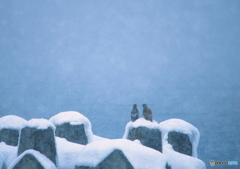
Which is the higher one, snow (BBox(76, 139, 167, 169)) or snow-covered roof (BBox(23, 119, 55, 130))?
snow-covered roof (BBox(23, 119, 55, 130))

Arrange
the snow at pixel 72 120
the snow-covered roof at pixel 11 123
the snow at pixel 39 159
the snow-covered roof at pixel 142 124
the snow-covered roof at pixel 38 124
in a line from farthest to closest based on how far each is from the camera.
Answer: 1. the snow at pixel 72 120
2. the snow-covered roof at pixel 11 123
3. the snow-covered roof at pixel 142 124
4. the snow-covered roof at pixel 38 124
5. the snow at pixel 39 159

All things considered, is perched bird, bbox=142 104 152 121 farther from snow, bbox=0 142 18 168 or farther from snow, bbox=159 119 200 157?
snow, bbox=0 142 18 168

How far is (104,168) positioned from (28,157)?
106 inches

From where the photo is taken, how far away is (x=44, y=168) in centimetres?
791

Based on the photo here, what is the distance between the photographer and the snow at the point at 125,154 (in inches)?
274

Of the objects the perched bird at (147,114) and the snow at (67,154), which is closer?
the snow at (67,154)

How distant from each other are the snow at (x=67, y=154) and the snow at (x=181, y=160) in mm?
3324

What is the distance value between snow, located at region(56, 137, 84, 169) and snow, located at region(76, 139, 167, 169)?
2196 millimetres

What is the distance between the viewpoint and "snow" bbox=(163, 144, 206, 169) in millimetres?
9541

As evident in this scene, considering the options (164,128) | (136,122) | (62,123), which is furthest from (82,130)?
(164,128)

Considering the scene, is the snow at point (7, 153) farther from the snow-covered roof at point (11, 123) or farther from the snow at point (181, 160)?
the snow at point (181, 160)

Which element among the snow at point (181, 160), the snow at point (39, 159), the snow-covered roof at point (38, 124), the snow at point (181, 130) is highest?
the snow-covered roof at point (38, 124)

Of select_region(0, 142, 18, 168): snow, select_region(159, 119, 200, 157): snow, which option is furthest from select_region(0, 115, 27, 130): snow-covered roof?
select_region(159, 119, 200, 157): snow

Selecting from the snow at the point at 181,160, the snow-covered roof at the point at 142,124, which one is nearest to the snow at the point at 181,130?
the snow at the point at 181,160
